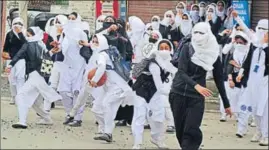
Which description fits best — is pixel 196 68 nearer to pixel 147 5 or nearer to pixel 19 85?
pixel 19 85

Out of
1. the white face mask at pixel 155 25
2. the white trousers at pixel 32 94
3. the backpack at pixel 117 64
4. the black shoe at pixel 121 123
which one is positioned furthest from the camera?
the white face mask at pixel 155 25

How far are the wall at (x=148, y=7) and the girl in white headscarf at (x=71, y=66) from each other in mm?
5595

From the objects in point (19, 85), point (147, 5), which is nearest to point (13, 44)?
point (19, 85)

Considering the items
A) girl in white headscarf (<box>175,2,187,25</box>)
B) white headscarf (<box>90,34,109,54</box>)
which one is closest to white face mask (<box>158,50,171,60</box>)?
white headscarf (<box>90,34,109,54</box>)

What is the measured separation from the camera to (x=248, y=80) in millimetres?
10617

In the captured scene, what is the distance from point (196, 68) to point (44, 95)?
374cm

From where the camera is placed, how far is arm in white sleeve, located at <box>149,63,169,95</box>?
30.5 ft

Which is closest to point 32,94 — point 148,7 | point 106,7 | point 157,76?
point 157,76

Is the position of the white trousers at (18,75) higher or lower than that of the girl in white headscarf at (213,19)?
lower

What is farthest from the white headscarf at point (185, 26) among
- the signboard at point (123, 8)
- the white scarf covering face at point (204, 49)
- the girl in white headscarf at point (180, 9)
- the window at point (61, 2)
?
the white scarf covering face at point (204, 49)

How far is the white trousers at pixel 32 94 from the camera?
1105 centimetres

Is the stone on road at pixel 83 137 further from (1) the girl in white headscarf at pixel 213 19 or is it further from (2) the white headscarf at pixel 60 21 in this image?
(1) the girl in white headscarf at pixel 213 19

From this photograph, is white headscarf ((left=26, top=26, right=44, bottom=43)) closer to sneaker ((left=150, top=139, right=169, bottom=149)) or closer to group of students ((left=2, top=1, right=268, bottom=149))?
group of students ((left=2, top=1, right=268, bottom=149))

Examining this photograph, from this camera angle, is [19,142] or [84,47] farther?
[84,47]
